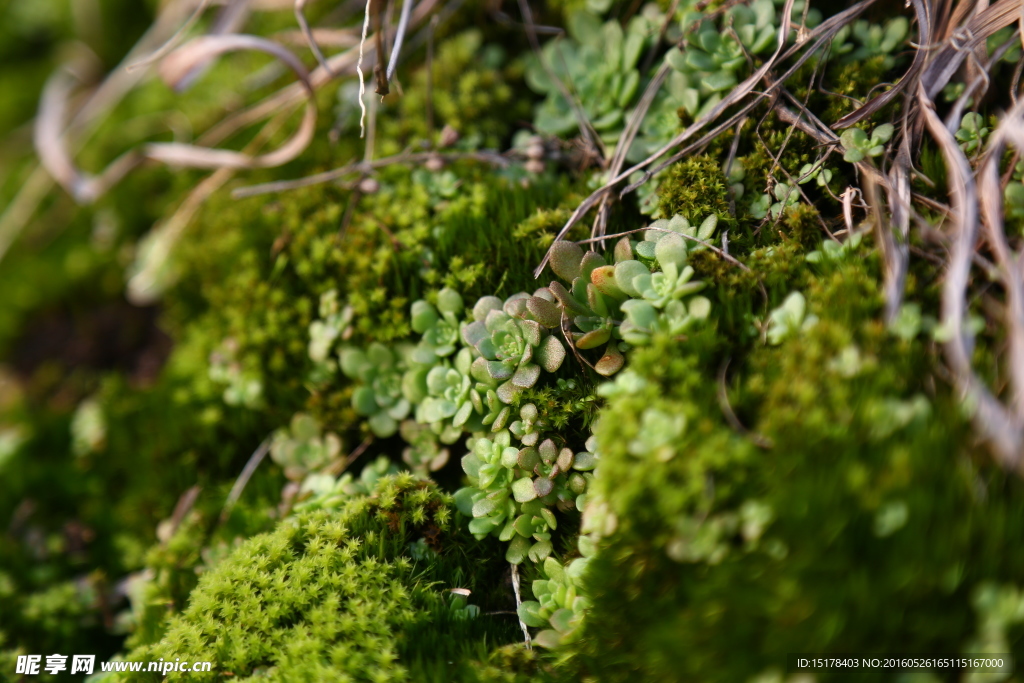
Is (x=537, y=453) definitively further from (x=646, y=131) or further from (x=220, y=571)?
(x=646, y=131)

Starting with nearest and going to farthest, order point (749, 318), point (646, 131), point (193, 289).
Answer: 1. point (749, 318)
2. point (646, 131)
3. point (193, 289)

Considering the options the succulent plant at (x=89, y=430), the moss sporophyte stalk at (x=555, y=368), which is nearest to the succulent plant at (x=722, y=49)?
the moss sporophyte stalk at (x=555, y=368)

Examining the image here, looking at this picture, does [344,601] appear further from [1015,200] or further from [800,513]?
[1015,200]

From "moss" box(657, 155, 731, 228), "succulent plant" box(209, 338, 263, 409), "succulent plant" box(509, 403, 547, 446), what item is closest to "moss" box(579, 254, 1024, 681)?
"succulent plant" box(509, 403, 547, 446)

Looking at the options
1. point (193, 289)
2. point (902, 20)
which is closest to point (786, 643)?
point (902, 20)

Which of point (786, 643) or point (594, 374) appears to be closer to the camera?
point (786, 643)

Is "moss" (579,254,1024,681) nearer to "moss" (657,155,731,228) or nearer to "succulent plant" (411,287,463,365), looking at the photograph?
"moss" (657,155,731,228)
